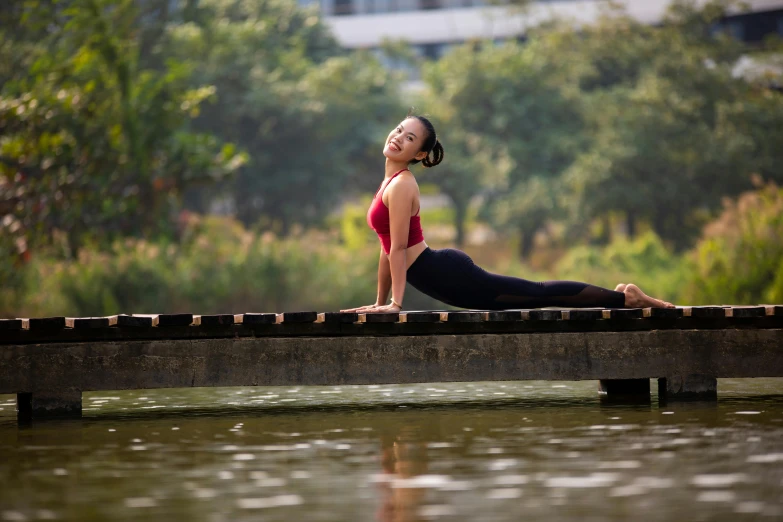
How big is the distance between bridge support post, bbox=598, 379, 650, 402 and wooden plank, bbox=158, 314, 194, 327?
305cm

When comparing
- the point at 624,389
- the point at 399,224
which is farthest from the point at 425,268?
the point at 624,389

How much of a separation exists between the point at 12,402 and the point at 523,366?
4.24 metres

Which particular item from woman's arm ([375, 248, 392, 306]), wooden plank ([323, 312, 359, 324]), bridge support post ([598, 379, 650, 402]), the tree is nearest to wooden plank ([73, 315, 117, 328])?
wooden plank ([323, 312, 359, 324])

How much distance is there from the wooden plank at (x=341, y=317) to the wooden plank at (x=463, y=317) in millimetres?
603

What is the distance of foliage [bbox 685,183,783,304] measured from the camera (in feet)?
63.5

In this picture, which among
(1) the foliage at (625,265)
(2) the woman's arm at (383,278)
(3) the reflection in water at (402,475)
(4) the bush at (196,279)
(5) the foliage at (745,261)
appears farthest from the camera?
(1) the foliage at (625,265)

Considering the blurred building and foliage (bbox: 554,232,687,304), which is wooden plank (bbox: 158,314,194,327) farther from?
the blurred building

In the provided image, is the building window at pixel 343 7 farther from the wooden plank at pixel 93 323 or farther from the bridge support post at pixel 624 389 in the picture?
the wooden plank at pixel 93 323

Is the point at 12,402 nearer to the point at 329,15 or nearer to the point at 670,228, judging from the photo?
the point at 670,228

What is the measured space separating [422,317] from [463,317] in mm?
267

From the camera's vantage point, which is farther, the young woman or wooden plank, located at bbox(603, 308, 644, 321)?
wooden plank, located at bbox(603, 308, 644, 321)

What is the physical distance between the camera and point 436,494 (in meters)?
5.70

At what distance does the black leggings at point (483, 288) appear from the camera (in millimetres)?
9148

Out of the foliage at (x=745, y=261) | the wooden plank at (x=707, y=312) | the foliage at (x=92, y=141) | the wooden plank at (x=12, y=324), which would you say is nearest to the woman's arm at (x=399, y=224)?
the wooden plank at (x=707, y=312)
